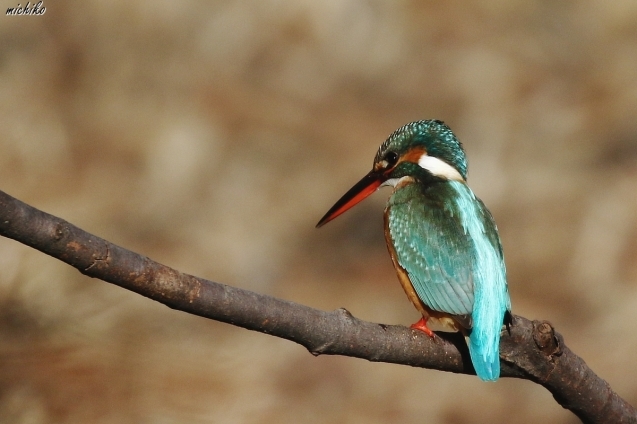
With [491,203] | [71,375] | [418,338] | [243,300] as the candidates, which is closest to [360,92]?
[491,203]

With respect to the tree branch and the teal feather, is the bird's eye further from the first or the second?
the tree branch

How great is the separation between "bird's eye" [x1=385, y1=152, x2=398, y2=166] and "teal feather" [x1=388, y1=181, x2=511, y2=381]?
5.4 inches

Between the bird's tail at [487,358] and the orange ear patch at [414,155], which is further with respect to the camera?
the orange ear patch at [414,155]

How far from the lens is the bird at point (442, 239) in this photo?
2338 mm

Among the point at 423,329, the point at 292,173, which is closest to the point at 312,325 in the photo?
the point at 423,329

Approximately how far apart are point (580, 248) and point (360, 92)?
58.2 inches

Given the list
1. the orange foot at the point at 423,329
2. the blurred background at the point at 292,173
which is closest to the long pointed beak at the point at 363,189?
the orange foot at the point at 423,329

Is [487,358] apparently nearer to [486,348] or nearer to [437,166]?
[486,348]

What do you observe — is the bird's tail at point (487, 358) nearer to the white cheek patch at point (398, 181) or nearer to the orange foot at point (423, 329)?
the orange foot at point (423, 329)

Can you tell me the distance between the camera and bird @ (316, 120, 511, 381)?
2.34 m

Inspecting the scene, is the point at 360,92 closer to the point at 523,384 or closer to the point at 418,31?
the point at 418,31

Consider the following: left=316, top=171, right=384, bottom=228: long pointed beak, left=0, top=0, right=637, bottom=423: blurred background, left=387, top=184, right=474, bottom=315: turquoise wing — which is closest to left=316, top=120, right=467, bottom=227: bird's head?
left=316, top=171, right=384, bottom=228: long pointed beak

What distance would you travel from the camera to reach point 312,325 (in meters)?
1.74

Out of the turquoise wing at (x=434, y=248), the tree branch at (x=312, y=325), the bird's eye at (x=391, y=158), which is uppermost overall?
the bird's eye at (x=391, y=158)
